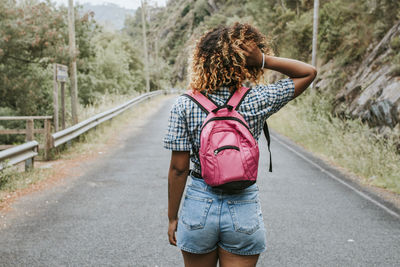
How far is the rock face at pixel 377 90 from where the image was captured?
34.2 feet

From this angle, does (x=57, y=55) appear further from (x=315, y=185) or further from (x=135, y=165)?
(x=315, y=185)

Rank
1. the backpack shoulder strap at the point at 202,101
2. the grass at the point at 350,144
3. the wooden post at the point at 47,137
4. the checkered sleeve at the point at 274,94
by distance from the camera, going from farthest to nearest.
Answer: the wooden post at the point at 47,137
the grass at the point at 350,144
the checkered sleeve at the point at 274,94
the backpack shoulder strap at the point at 202,101

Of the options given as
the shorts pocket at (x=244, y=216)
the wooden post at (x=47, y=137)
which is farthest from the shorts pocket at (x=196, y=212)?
the wooden post at (x=47, y=137)

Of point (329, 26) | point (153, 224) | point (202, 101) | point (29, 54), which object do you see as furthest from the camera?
point (329, 26)

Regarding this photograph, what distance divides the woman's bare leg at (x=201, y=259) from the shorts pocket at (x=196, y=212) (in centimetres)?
18

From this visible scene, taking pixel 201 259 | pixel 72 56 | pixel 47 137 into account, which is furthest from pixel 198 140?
pixel 72 56

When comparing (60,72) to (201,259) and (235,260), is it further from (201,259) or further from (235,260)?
(235,260)

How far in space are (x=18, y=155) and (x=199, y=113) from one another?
21.6ft

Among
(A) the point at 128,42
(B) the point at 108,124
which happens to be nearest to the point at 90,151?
(B) the point at 108,124

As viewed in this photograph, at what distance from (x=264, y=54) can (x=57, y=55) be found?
48.1ft

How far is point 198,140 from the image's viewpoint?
229cm

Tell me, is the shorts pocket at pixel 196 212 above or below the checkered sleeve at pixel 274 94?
below

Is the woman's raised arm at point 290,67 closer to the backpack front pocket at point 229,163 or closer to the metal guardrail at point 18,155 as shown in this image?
the backpack front pocket at point 229,163

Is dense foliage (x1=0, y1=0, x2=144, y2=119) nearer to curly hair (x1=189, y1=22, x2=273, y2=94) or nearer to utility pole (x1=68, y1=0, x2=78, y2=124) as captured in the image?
utility pole (x1=68, y1=0, x2=78, y2=124)
